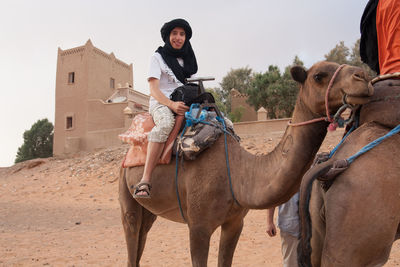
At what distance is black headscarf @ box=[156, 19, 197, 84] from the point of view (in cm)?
469

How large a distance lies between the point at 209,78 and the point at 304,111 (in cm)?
177

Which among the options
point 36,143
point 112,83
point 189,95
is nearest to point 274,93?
point 112,83

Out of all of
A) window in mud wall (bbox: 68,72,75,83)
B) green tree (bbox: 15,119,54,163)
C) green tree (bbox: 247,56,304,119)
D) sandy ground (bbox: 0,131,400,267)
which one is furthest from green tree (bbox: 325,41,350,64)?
green tree (bbox: 15,119,54,163)

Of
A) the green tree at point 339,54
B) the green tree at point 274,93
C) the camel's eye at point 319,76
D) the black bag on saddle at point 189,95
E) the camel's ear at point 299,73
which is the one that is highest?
the green tree at point 339,54

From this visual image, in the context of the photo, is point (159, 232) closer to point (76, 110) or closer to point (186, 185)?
point (186, 185)

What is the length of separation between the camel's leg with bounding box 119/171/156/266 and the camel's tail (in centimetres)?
296

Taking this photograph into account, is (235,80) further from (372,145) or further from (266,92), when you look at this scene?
(372,145)

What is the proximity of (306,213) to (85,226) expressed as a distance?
1270cm

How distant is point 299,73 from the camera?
2.91m

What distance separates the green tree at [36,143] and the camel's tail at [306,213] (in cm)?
5073

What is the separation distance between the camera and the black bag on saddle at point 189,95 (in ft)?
14.9

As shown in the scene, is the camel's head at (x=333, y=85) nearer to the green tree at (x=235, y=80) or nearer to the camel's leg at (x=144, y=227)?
the camel's leg at (x=144, y=227)

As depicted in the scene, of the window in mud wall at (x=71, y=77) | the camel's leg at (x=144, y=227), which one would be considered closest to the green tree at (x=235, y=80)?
the window in mud wall at (x=71, y=77)

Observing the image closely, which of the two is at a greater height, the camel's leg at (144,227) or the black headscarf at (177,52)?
the black headscarf at (177,52)
